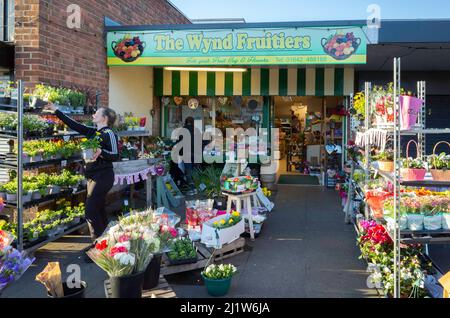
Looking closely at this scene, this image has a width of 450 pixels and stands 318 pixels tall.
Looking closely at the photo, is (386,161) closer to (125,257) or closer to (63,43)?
(125,257)

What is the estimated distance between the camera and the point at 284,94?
427 inches

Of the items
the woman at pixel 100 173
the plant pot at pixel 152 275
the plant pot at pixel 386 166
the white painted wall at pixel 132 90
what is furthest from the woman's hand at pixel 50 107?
the plant pot at pixel 386 166

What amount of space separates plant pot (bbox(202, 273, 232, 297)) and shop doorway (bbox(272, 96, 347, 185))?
6.75 meters

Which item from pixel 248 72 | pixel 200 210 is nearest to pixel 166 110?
pixel 248 72

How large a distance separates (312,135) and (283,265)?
29.3 ft

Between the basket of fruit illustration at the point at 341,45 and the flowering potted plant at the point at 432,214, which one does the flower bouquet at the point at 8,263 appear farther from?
the basket of fruit illustration at the point at 341,45

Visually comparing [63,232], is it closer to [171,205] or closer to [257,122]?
[171,205]

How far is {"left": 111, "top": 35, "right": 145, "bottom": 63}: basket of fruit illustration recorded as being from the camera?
863cm

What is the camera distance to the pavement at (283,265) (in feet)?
14.3

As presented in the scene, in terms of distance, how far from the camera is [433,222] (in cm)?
409

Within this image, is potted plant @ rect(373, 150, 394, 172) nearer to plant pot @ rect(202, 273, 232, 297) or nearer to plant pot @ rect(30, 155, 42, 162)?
plant pot @ rect(202, 273, 232, 297)

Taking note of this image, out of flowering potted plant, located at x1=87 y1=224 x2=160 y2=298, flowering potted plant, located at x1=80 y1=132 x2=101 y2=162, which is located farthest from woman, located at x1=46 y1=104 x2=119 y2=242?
flowering potted plant, located at x1=87 y1=224 x2=160 y2=298

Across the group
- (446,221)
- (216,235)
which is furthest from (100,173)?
(446,221)
